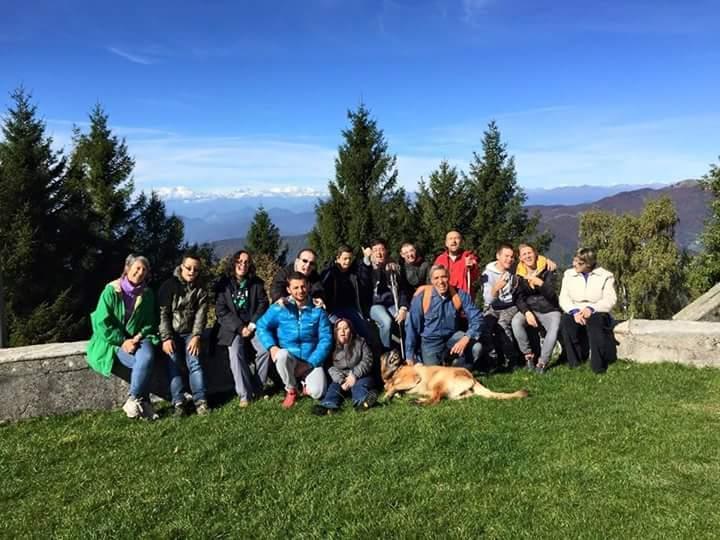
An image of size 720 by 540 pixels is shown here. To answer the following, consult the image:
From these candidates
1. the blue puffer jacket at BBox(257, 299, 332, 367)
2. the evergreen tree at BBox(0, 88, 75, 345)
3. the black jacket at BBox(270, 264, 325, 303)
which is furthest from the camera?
the evergreen tree at BBox(0, 88, 75, 345)

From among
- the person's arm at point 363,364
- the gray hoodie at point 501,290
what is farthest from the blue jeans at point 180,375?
the gray hoodie at point 501,290

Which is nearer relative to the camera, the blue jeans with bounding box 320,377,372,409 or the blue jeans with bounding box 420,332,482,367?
the blue jeans with bounding box 320,377,372,409

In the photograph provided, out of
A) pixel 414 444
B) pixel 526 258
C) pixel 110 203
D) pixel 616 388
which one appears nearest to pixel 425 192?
pixel 110 203

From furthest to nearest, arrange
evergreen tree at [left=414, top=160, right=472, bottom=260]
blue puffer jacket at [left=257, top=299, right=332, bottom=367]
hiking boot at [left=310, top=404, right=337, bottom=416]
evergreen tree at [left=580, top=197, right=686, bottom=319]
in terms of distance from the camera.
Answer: evergreen tree at [left=580, top=197, right=686, bottom=319] < evergreen tree at [left=414, top=160, right=472, bottom=260] < blue puffer jacket at [left=257, top=299, right=332, bottom=367] < hiking boot at [left=310, top=404, right=337, bottom=416]

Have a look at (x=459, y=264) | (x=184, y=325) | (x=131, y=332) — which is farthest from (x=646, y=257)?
(x=131, y=332)

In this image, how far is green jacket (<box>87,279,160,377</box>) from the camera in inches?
230

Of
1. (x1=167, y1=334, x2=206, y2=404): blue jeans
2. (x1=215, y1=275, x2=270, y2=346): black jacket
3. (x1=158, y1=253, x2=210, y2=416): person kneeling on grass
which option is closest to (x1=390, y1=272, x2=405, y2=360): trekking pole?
(x1=215, y1=275, x2=270, y2=346): black jacket

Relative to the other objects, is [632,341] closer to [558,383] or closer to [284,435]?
[558,383]

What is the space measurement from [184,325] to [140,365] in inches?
26.3

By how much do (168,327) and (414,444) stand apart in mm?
3008

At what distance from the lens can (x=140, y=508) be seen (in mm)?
3855

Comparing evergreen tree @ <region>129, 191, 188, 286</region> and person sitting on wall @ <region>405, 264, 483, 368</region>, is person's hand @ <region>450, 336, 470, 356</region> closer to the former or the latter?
person sitting on wall @ <region>405, 264, 483, 368</region>

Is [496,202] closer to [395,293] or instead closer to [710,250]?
[710,250]

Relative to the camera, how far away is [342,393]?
6.09 meters
